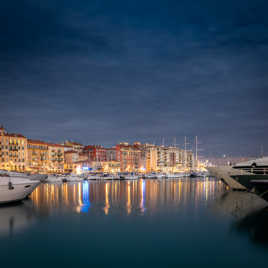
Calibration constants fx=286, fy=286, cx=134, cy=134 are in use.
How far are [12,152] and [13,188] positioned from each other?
86967 mm

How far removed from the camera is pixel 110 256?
36.7 ft

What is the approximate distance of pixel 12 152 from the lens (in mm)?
103500

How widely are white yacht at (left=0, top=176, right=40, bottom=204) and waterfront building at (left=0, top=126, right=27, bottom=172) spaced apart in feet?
273

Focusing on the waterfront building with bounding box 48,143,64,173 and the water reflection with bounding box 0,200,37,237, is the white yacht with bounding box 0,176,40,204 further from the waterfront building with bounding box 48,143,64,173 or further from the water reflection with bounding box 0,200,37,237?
the waterfront building with bounding box 48,143,64,173

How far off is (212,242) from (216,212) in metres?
8.11

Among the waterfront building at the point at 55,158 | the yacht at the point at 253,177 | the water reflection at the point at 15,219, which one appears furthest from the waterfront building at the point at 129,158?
the water reflection at the point at 15,219

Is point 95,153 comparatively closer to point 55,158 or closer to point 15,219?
point 55,158

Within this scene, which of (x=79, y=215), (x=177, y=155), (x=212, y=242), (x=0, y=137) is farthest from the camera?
(x=177, y=155)

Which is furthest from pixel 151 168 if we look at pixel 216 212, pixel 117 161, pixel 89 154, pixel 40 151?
pixel 216 212

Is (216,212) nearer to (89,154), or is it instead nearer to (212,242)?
(212,242)

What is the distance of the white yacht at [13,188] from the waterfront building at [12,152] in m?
83.1

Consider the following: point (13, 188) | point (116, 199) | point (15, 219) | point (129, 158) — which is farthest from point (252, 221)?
point (129, 158)

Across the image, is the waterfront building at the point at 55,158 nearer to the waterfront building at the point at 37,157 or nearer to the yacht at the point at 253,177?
the waterfront building at the point at 37,157

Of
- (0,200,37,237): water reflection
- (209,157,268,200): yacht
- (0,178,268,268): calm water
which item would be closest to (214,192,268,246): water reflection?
(0,178,268,268): calm water
